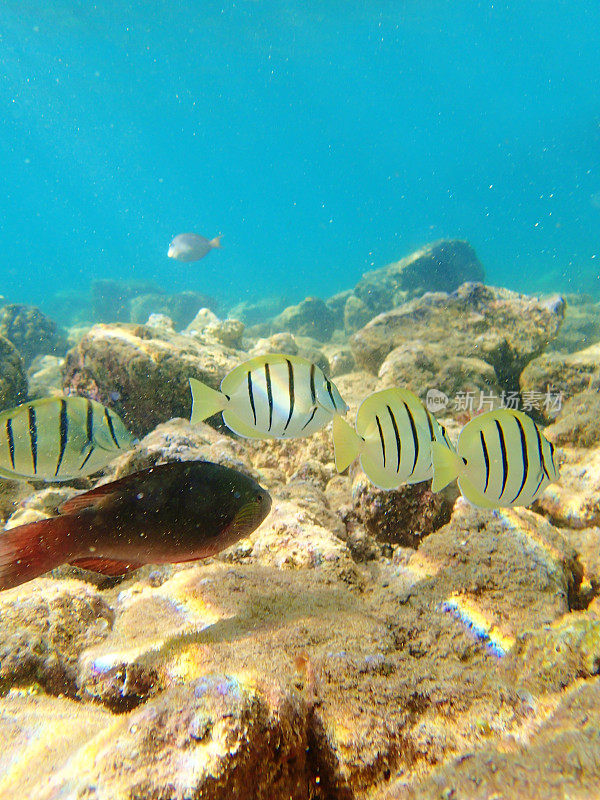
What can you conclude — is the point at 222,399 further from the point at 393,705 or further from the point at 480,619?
the point at 480,619

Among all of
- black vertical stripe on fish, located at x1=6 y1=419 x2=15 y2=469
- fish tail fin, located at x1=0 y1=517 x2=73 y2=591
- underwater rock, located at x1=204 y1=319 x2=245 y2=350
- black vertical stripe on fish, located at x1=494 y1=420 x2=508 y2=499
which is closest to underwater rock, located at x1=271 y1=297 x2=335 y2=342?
underwater rock, located at x1=204 y1=319 x2=245 y2=350

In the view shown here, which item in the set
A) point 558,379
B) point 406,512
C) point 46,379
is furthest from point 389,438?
point 46,379

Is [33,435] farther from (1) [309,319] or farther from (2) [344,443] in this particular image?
(1) [309,319]

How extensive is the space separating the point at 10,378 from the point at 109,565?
557 centimetres

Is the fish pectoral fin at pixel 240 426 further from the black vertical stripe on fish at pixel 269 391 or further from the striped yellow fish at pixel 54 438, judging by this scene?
the striped yellow fish at pixel 54 438

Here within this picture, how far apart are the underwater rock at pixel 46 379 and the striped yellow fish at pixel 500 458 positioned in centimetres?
661

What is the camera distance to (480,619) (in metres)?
1.80

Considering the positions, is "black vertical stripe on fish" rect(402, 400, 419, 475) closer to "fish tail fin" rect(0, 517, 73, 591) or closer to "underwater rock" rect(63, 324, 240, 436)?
"fish tail fin" rect(0, 517, 73, 591)

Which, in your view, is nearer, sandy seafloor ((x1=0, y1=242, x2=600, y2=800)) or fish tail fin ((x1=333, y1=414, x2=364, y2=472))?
sandy seafloor ((x1=0, y1=242, x2=600, y2=800))

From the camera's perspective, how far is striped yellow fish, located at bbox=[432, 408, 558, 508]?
1.72 m

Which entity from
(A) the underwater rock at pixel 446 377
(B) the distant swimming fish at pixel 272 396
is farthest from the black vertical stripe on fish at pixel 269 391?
(A) the underwater rock at pixel 446 377

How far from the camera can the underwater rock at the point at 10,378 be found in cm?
557

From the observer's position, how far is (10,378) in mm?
5691

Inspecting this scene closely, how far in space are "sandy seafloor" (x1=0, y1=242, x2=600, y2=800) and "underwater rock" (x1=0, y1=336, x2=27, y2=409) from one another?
267 centimetres
